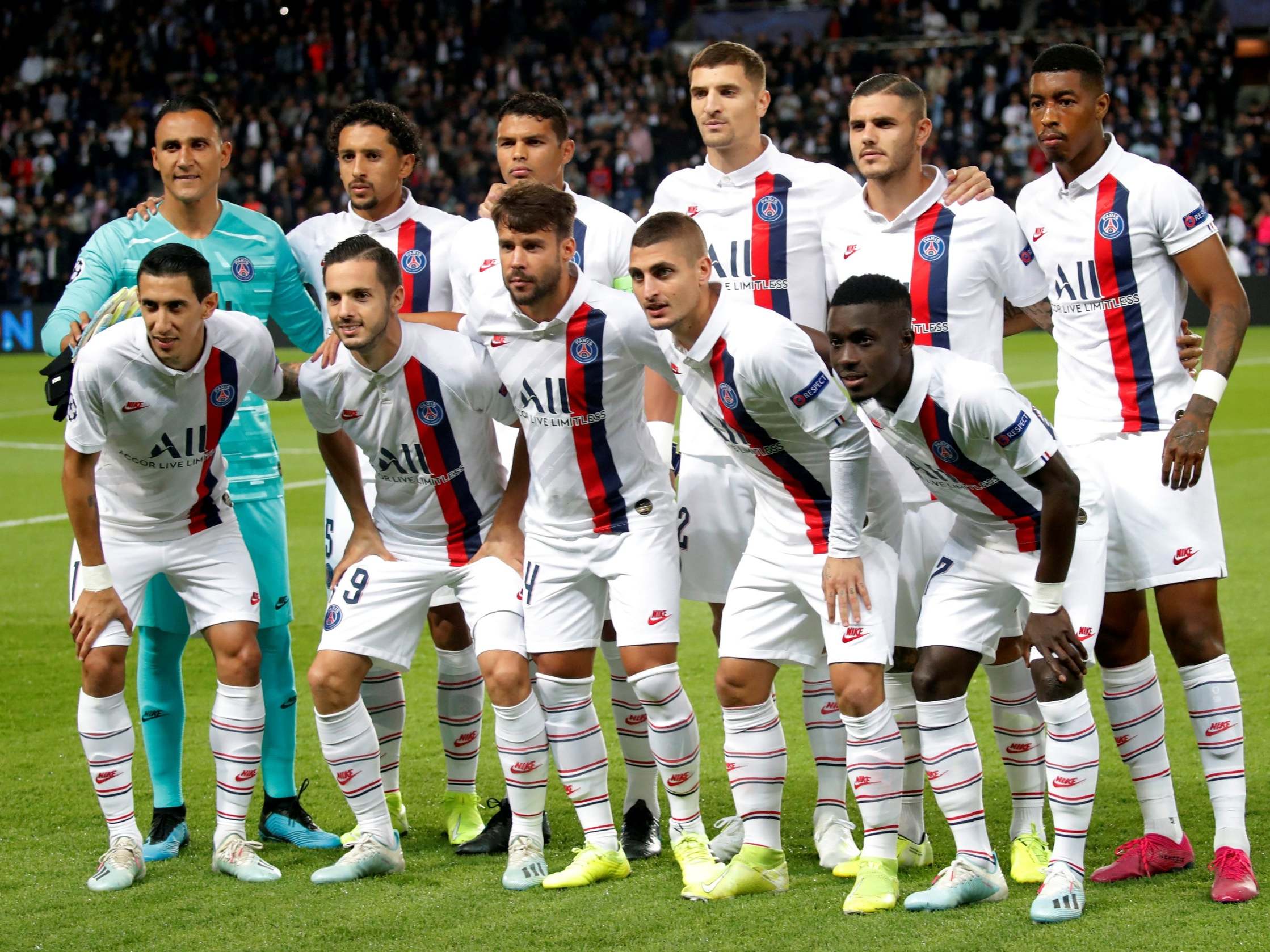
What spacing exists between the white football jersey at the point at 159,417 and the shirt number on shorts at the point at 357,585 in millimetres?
534

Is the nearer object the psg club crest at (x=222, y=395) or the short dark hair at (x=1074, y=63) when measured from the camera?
the short dark hair at (x=1074, y=63)

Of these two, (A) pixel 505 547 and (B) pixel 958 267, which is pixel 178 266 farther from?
(B) pixel 958 267

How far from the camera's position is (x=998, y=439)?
436cm

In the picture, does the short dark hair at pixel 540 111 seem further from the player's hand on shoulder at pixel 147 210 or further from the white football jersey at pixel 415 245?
the player's hand on shoulder at pixel 147 210

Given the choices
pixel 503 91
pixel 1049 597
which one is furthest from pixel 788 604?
pixel 503 91

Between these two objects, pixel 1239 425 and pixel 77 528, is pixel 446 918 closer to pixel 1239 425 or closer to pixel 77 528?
pixel 77 528

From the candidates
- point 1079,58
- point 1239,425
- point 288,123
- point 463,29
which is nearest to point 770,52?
point 463,29

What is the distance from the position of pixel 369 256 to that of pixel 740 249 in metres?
1.27

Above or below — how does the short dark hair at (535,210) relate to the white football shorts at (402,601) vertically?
above

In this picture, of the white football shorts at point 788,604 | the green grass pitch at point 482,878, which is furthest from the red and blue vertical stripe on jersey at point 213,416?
the white football shorts at point 788,604

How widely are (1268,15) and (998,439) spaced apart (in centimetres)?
2955

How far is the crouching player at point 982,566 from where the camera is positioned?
4.34 metres

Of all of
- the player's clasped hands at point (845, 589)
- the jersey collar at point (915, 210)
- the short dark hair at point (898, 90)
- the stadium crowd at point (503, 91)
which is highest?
the stadium crowd at point (503, 91)

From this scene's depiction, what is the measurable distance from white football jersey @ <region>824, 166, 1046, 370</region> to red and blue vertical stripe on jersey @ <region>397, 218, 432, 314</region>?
1.65 metres
